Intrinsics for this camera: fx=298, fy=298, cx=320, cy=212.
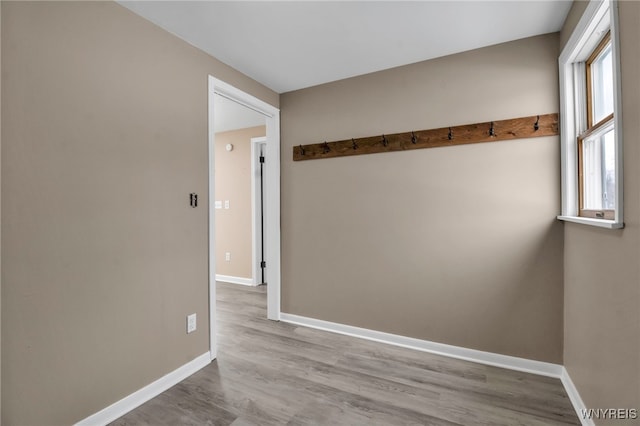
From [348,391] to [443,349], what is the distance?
94cm

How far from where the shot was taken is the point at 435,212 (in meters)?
2.47

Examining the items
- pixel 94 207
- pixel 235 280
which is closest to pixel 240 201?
pixel 235 280

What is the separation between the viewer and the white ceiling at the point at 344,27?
6.01 ft

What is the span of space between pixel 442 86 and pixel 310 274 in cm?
209

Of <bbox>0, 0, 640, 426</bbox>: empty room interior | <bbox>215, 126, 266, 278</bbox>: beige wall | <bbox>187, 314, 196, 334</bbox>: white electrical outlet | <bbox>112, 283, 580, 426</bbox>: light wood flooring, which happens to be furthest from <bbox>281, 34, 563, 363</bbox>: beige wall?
<bbox>215, 126, 266, 278</bbox>: beige wall

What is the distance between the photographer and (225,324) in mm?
3088

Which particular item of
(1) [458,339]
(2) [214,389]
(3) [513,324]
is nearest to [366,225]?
(1) [458,339]

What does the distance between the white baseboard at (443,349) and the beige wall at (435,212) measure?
0.05 meters

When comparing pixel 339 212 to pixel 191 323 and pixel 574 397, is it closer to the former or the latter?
pixel 191 323

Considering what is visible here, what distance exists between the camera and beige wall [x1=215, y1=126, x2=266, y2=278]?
467 centimetres

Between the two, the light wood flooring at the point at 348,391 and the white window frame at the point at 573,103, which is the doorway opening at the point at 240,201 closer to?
the light wood flooring at the point at 348,391

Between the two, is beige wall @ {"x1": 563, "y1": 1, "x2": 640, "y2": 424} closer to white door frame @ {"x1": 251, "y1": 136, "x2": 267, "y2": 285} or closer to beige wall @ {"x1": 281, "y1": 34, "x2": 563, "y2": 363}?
beige wall @ {"x1": 281, "y1": 34, "x2": 563, "y2": 363}

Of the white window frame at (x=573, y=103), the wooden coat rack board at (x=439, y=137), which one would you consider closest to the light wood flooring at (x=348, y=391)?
the white window frame at (x=573, y=103)

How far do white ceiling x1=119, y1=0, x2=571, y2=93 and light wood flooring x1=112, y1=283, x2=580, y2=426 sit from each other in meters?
2.43
